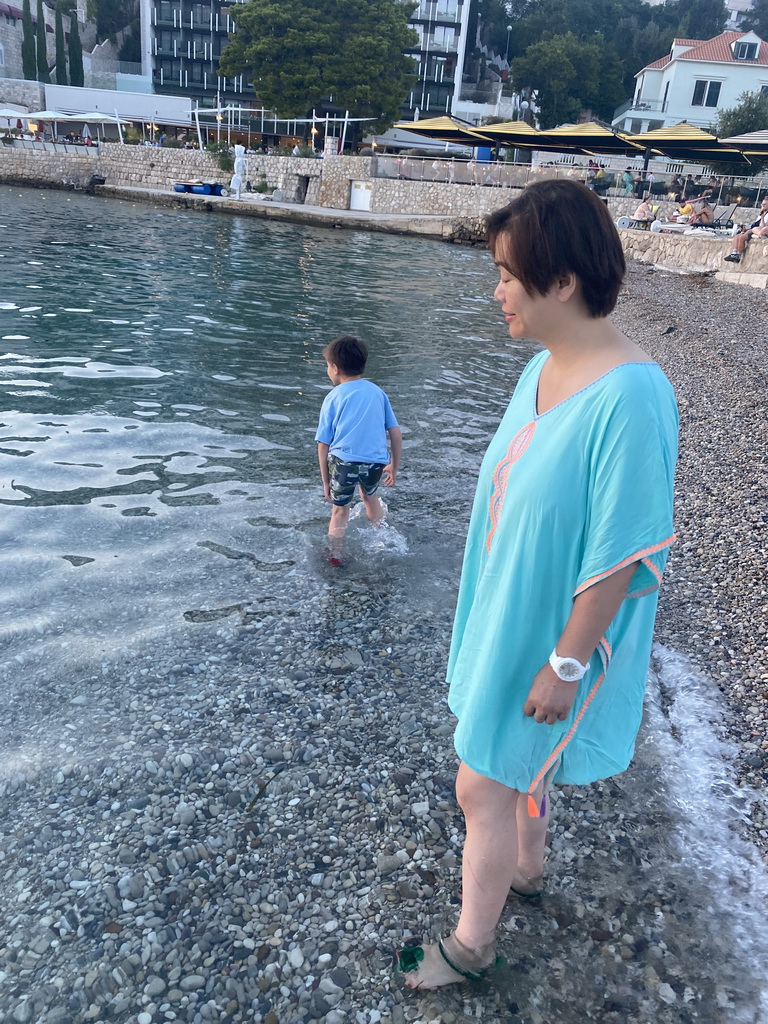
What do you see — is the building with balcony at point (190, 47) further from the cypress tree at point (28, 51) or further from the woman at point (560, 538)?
the woman at point (560, 538)

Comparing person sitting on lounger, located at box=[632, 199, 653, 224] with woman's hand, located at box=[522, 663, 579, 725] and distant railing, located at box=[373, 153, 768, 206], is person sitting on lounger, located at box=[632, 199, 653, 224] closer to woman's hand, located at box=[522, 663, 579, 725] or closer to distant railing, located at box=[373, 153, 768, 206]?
distant railing, located at box=[373, 153, 768, 206]

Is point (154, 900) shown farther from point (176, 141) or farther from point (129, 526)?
point (176, 141)

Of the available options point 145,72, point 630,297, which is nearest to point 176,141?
point 145,72

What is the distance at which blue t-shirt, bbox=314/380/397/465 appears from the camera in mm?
5238

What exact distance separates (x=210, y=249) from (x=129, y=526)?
919 inches

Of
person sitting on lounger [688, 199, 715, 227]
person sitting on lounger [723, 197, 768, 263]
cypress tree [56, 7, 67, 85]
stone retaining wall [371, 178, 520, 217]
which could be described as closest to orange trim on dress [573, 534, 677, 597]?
person sitting on lounger [723, 197, 768, 263]

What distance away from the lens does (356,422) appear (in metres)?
5.29

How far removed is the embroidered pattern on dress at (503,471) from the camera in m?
1.89

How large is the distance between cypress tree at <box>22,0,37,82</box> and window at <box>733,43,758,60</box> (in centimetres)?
6051

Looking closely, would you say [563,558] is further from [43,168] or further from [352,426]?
[43,168]

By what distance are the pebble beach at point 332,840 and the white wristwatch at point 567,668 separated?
125 centimetres

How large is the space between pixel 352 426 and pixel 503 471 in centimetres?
340

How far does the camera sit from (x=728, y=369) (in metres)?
11.7

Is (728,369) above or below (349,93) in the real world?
below
